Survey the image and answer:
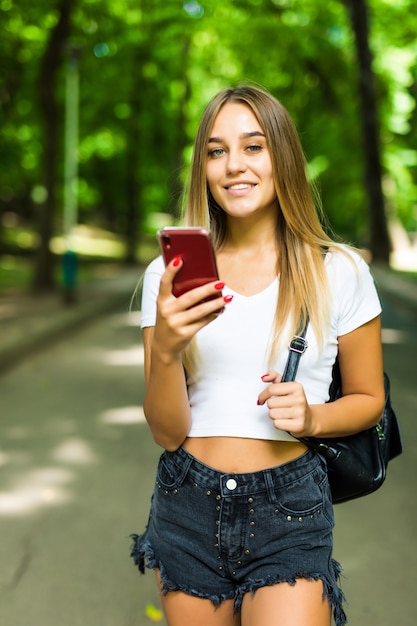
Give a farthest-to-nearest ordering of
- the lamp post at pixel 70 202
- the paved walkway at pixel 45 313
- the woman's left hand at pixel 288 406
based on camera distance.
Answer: the lamp post at pixel 70 202, the paved walkway at pixel 45 313, the woman's left hand at pixel 288 406

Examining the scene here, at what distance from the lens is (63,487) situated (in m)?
5.81

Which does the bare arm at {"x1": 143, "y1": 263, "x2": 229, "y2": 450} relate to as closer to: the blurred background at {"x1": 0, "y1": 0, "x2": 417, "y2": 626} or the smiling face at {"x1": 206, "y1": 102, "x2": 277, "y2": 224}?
the smiling face at {"x1": 206, "y1": 102, "x2": 277, "y2": 224}

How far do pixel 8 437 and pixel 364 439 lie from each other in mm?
5153

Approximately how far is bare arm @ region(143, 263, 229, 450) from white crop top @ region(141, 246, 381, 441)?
0.07m

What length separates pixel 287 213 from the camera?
2.36m

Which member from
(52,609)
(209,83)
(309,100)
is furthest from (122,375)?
(209,83)

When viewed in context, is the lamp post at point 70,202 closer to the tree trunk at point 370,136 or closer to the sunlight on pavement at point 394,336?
the sunlight on pavement at point 394,336

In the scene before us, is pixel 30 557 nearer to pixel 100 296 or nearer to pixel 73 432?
pixel 73 432

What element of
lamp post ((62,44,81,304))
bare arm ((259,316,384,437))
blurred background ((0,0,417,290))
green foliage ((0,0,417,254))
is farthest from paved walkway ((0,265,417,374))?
bare arm ((259,316,384,437))

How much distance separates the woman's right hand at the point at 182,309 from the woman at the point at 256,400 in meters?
0.03

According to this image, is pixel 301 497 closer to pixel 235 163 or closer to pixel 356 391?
pixel 356 391

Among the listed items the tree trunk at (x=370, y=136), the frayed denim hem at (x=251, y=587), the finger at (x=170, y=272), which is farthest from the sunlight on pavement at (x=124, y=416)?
the tree trunk at (x=370, y=136)

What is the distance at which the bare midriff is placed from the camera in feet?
7.29

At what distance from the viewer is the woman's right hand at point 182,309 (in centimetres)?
195
